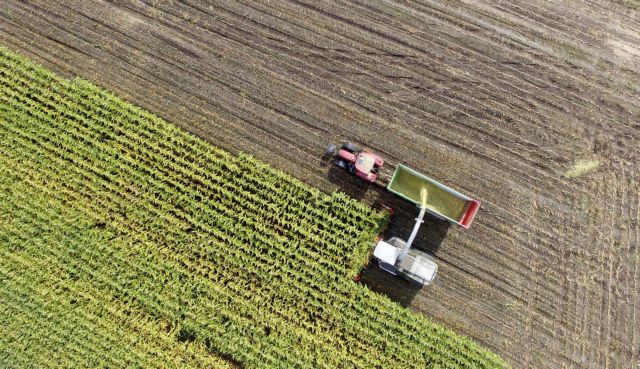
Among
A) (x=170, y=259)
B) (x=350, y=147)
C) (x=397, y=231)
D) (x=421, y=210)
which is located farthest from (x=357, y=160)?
(x=170, y=259)

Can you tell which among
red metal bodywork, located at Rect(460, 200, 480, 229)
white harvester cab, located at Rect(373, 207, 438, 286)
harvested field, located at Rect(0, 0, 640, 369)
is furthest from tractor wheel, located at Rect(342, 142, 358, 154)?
red metal bodywork, located at Rect(460, 200, 480, 229)

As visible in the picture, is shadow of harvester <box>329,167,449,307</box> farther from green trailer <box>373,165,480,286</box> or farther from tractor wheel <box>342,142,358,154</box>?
tractor wheel <box>342,142,358,154</box>

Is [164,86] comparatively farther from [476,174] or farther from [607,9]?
[607,9]

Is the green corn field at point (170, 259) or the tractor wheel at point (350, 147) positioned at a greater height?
the tractor wheel at point (350, 147)

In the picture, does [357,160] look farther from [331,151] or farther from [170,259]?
[170,259]

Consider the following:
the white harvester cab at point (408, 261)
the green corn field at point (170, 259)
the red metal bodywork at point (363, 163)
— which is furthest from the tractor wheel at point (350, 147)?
the white harvester cab at point (408, 261)

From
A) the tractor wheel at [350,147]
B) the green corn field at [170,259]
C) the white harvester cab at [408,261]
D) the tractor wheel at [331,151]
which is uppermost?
the tractor wheel at [350,147]

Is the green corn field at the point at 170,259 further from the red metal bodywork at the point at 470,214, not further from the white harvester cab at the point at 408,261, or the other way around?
the red metal bodywork at the point at 470,214
